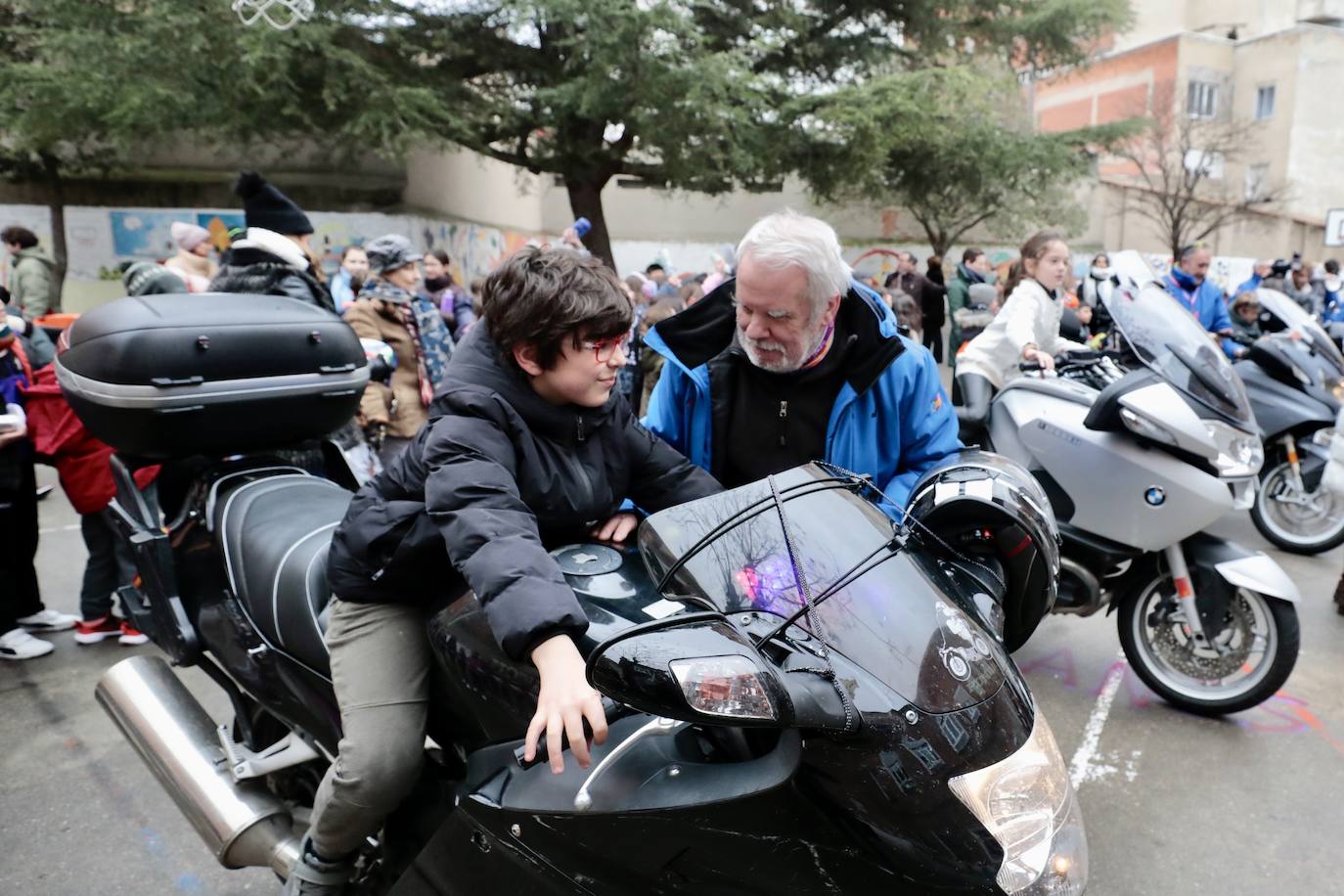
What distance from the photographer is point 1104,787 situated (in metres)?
3.22

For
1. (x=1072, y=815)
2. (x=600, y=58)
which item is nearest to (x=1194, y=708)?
(x=1072, y=815)

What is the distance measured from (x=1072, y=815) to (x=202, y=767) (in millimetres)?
1973

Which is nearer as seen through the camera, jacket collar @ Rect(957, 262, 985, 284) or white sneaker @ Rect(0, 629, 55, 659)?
white sneaker @ Rect(0, 629, 55, 659)

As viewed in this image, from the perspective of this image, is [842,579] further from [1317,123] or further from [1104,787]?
[1317,123]

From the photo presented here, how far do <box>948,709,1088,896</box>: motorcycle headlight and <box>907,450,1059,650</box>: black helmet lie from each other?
35 cm

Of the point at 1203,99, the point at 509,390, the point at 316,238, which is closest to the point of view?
the point at 509,390

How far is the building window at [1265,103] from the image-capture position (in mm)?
33281

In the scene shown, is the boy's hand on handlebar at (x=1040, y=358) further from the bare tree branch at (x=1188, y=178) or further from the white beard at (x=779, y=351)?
the bare tree branch at (x=1188, y=178)

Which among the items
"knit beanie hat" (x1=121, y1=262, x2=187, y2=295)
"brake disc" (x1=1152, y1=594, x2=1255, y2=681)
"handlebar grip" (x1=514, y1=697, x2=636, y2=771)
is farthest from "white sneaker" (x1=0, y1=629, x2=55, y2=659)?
"brake disc" (x1=1152, y1=594, x2=1255, y2=681)

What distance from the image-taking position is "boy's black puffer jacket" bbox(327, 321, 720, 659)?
147cm

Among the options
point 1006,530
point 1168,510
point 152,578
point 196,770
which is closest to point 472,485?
point 1006,530

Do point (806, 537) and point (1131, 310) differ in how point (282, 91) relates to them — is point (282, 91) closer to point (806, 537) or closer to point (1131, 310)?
point (1131, 310)

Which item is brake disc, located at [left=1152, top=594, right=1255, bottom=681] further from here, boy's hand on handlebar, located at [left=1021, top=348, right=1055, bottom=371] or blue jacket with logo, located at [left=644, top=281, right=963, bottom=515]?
blue jacket with logo, located at [left=644, top=281, right=963, bottom=515]

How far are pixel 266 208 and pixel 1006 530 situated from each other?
371 centimetres
